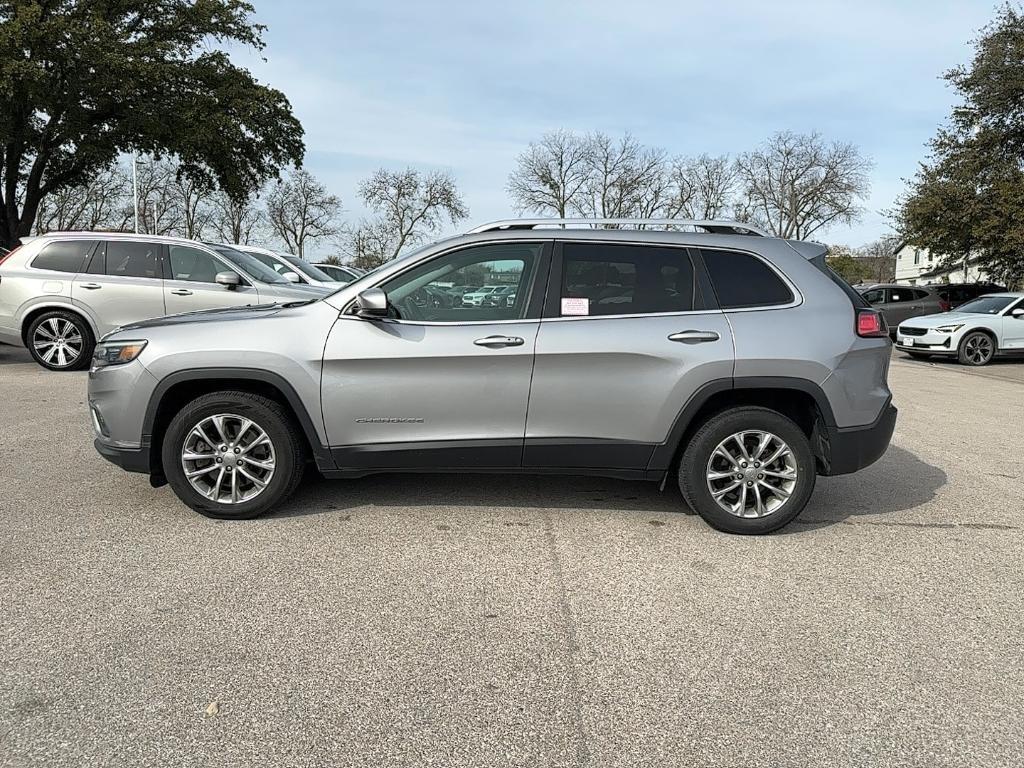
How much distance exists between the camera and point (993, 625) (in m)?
3.18

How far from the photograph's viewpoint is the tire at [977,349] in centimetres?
1494

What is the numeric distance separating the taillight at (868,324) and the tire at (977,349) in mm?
12874

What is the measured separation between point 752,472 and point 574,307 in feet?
4.55

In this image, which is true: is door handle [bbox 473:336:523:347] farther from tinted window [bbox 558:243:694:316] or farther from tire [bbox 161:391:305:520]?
tire [bbox 161:391:305:520]

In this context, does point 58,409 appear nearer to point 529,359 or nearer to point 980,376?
point 529,359

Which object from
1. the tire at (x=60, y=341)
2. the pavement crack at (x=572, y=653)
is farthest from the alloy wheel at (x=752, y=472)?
the tire at (x=60, y=341)

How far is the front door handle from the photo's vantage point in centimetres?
402

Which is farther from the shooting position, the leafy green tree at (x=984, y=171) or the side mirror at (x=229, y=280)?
the leafy green tree at (x=984, y=171)

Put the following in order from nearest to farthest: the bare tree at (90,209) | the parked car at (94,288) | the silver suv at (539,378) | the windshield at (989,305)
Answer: the silver suv at (539,378), the parked car at (94,288), the windshield at (989,305), the bare tree at (90,209)

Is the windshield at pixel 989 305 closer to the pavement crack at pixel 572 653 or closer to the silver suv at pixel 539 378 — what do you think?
the silver suv at pixel 539 378

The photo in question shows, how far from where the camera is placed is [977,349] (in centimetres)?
1498

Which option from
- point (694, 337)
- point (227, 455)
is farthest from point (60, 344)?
point (694, 337)

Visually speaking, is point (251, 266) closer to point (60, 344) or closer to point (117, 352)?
point (60, 344)

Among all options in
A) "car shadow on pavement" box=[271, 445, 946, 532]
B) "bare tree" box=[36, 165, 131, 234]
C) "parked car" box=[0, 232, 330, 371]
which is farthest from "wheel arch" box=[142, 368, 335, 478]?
"bare tree" box=[36, 165, 131, 234]
